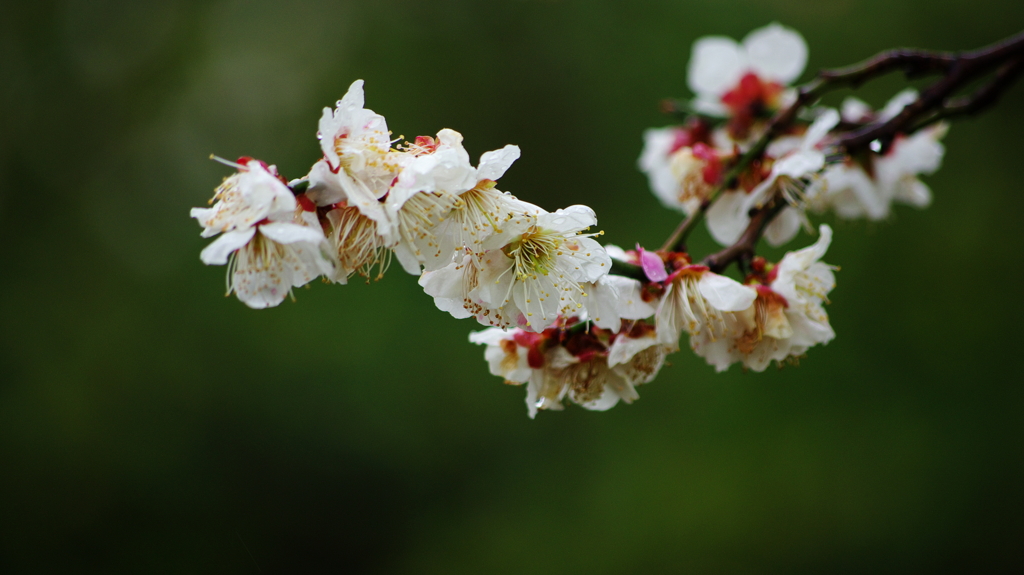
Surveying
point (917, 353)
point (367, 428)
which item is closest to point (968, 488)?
point (917, 353)

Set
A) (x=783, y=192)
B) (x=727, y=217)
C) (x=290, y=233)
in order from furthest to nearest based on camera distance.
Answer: (x=727, y=217)
(x=783, y=192)
(x=290, y=233)

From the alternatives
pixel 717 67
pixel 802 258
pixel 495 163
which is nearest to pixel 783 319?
pixel 802 258

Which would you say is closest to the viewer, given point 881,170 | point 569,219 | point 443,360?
point 569,219

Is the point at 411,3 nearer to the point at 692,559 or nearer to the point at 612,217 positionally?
the point at 612,217

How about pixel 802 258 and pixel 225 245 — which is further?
pixel 802 258

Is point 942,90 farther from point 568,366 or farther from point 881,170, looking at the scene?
point 568,366

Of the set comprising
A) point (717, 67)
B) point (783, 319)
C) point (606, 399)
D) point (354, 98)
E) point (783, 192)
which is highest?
point (717, 67)

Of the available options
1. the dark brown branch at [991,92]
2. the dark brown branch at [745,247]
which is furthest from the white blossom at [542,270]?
the dark brown branch at [991,92]

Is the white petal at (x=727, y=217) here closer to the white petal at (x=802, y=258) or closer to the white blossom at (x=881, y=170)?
the white blossom at (x=881, y=170)
